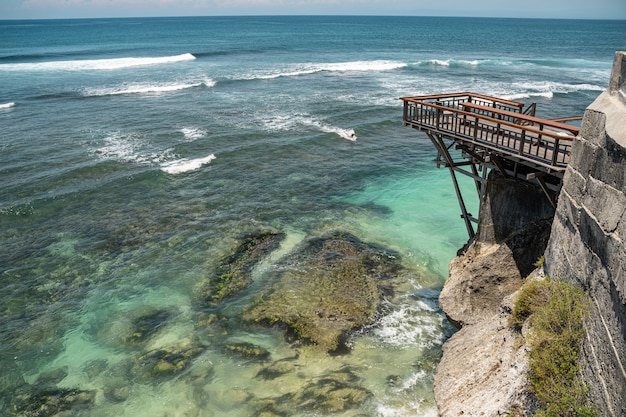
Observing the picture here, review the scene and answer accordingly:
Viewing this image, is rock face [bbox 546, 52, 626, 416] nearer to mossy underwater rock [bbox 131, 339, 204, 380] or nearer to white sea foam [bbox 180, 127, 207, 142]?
mossy underwater rock [bbox 131, 339, 204, 380]

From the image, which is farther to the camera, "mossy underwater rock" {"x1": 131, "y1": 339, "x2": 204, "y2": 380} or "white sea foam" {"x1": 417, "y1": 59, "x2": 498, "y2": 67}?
"white sea foam" {"x1": 417, "y1": 59, "x2": 498, "y2": 67}

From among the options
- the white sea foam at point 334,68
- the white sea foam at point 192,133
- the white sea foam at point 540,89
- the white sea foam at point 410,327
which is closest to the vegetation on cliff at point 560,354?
the white sea foam at point 410,327

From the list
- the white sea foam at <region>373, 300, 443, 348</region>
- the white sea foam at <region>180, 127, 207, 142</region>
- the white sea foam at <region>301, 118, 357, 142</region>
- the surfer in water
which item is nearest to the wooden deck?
the white sea foam at <region>373, 300, 443, 348</region>

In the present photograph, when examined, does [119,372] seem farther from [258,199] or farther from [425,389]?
[258,199]

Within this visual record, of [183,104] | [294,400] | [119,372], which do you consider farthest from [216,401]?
[183,104]

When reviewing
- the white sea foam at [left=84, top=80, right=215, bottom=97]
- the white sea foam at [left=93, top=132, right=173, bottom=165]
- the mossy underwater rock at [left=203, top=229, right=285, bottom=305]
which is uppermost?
the white sea foam at [left=84, top=80, right=215, bottom=97]

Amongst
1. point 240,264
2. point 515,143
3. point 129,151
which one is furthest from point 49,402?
point 129,151
